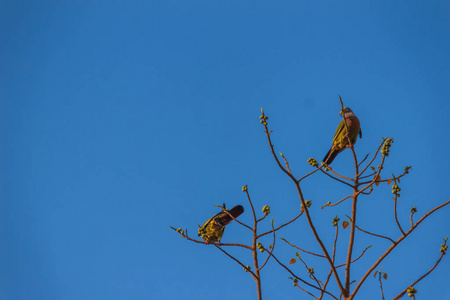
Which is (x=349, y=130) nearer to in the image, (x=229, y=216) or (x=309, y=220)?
(x=229, y=216)

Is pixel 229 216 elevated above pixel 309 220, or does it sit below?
above

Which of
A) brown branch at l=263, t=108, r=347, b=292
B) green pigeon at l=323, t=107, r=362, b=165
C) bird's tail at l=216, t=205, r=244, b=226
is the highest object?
green pigeon at l=323, t=107, r=362, b=165

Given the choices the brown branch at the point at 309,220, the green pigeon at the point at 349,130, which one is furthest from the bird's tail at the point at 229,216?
the brown branch at the point at 309,220

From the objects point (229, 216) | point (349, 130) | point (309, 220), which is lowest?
point (309, 220)

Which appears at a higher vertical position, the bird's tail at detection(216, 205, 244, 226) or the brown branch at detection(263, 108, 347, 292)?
the bird's tail at detection(216, 205, 244, 226)

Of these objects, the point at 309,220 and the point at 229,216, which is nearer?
the point at 309,220

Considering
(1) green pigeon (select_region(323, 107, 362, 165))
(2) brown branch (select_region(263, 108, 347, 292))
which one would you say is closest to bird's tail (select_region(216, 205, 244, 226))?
(1) green pigeon (select_region(323, 107, 362, 165))

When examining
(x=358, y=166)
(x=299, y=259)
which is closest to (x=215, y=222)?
(x=299, y=259)

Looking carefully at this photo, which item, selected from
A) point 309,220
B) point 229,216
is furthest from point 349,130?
point 309,220

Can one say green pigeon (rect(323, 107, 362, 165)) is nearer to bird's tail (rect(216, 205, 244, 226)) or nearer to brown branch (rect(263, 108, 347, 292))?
bird's tail (rect(216, 205, 244, 226))

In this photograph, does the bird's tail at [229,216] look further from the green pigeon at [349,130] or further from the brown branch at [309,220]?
the brown branch at [309,220]

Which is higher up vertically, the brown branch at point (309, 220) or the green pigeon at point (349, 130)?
the green pigeon at point (349, 130)

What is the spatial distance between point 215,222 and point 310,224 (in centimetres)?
359

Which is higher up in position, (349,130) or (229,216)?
(349,130)
